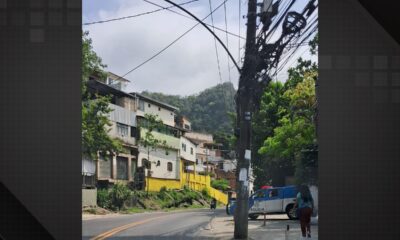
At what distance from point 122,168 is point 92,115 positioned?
15540 mm

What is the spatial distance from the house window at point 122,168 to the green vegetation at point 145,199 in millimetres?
2425

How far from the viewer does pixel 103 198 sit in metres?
43.5

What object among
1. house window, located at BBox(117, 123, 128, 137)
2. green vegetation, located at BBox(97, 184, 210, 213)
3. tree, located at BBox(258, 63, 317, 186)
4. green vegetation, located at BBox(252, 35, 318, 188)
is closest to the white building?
green vegetation, located at BBox(97, 184, 210, 213)

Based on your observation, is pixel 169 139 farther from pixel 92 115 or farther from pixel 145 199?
pixel 92 115

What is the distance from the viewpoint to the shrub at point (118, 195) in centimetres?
4478

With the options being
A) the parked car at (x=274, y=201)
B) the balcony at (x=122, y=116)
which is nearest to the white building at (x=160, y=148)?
the balcony at (x=122, y=116)

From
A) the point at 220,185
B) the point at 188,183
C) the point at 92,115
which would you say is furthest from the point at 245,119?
the point at 220,185

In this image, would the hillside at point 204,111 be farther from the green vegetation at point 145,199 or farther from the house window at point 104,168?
the house window at point 104,168

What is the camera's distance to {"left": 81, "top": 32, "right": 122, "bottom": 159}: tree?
120 feet
